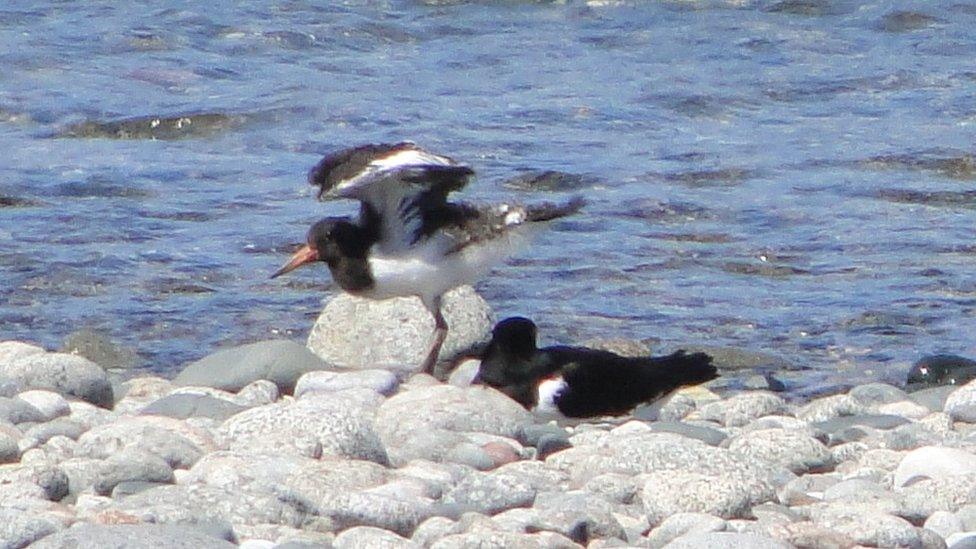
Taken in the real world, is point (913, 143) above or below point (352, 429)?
below

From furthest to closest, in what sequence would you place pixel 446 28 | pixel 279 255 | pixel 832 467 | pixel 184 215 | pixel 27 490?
pixel 446 28 → pixel 184 215 → pixel 279 255 → pixel 832 467 → pixel 27 490

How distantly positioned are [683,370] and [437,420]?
4.27 feet

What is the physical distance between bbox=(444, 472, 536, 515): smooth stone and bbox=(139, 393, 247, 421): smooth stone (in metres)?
1.46

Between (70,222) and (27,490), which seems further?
(70,222)

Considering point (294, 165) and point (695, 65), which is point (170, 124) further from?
point (695, 65)

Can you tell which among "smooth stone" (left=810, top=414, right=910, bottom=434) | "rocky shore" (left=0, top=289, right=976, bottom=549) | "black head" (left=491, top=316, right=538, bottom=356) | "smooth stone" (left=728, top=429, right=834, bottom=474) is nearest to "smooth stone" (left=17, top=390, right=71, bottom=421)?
"rocky shore" (left=0, top=289, right=976, bottom=549)

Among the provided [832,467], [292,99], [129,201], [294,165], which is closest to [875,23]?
[292,99]

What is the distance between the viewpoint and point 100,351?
7.72 m

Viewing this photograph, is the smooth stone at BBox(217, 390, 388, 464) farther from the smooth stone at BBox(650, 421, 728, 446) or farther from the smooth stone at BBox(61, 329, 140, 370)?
the smooth stone at BBox(61, 329, 140, 370)

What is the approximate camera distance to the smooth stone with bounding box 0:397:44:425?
5.83m

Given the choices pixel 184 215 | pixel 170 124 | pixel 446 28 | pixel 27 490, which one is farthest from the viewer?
pixel 446 28

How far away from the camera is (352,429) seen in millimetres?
5285

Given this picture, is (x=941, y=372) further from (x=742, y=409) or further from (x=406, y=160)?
(x=406, y=160)

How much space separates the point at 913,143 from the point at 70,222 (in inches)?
195
